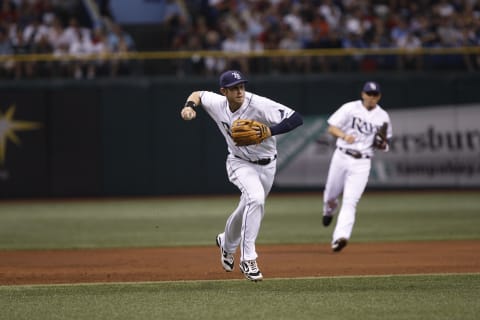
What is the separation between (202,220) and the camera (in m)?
15.5

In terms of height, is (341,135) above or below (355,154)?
above

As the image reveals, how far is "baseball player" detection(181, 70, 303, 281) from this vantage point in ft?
25.9

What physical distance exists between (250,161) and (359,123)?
3.20 meters

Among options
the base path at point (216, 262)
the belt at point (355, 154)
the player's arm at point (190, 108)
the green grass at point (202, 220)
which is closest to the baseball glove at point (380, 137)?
the belt at point (355, 154)

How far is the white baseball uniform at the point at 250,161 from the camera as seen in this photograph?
7965mm

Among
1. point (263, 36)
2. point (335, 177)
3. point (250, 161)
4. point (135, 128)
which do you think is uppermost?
point (263, 36)

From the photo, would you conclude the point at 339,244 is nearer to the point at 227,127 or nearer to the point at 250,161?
the point at 250,161

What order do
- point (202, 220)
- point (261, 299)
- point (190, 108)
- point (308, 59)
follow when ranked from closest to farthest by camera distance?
point (261, 299) → point (190, 108) → point (202, 220) → point (308, 59)

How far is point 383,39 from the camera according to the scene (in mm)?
20344

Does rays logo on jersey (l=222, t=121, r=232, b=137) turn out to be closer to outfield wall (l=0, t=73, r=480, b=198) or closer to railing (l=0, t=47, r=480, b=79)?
railing (l=0, t=47, r=480, b=79)

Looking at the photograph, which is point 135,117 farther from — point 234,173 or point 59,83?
point 234,173

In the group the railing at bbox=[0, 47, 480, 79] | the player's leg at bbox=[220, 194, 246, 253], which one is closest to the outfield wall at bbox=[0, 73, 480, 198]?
the railing at bbox=[0, 47, 480, 79]

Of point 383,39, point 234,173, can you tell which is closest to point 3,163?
point 383,39

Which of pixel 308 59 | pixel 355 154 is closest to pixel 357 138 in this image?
pixel 355 154
